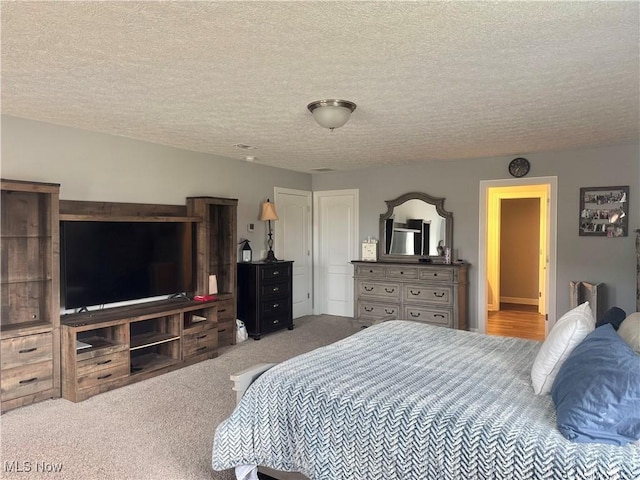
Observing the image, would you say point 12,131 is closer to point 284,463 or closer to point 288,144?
point 288,144

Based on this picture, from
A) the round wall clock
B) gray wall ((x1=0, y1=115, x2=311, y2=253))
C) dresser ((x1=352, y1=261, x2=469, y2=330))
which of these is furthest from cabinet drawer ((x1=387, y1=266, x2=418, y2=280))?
gray wall ((x1=0, y1=115, x2=311, y2=253))

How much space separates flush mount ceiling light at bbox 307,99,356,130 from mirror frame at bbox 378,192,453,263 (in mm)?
3108

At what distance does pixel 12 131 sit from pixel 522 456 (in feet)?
13.6

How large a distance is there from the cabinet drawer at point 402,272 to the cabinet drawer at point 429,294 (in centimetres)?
13

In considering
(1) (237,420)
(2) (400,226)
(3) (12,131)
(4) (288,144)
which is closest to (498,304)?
(2) (400,226)

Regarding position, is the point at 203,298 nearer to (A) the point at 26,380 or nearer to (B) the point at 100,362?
(B) the point at 100,362

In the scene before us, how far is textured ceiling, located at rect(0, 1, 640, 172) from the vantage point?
1869 millimetres

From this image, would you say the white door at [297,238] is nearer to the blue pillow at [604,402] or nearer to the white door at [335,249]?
the white door at [335,249]

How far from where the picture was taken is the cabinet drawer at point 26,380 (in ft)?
10.7

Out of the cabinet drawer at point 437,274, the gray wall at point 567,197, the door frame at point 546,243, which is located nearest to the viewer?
the gray wall at point 567,197

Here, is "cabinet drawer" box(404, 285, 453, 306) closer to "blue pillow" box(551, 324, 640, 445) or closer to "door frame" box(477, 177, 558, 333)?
"door frame" box(477, 177, 558, 333)

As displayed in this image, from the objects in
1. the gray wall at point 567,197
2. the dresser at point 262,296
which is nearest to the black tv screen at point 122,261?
the dresser at point 262,296

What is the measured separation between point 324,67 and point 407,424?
1.90 meters

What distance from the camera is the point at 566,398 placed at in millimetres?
1762
